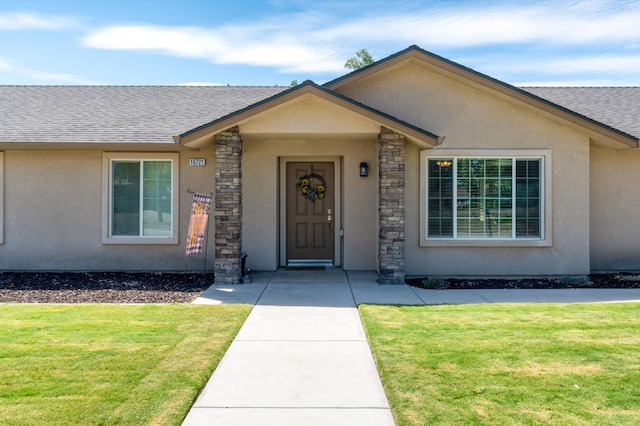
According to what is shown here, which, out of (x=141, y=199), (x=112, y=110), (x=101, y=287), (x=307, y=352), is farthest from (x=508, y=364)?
(x=112, y=110)

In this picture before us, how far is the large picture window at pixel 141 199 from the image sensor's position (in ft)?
34.3

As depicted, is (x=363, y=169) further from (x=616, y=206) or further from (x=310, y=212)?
(x=616, y=206)

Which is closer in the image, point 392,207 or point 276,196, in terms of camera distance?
point 392,207

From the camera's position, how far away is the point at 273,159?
1063cm

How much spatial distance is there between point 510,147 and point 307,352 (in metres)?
6.91

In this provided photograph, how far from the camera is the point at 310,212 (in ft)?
36.5

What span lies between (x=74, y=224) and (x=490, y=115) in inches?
364

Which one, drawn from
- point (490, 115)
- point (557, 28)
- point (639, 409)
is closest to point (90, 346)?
point (639, 409)

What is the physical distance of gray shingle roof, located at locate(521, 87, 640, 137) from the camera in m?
11.1

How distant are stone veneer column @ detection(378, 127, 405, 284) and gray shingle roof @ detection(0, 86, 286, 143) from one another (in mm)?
4466

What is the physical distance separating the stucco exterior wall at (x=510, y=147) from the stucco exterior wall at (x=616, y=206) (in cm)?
83

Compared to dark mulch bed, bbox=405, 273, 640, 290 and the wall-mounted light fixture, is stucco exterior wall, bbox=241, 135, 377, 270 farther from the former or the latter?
dark mulch bed, bbox=405, 273, 640, 290

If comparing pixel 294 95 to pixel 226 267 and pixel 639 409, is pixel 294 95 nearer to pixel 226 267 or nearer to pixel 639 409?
pixel 226 267

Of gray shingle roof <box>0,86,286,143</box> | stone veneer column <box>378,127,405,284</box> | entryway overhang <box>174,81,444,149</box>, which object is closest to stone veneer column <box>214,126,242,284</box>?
entryway overhang <box>174,81,444,149</box>
